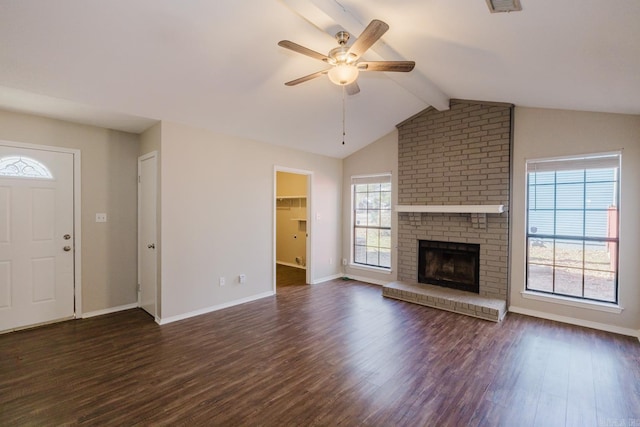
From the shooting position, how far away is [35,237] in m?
3.59

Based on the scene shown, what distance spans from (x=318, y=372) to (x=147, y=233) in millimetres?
3040

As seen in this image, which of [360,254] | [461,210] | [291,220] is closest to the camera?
[461,210]

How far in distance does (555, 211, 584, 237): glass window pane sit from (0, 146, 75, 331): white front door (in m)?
6.45

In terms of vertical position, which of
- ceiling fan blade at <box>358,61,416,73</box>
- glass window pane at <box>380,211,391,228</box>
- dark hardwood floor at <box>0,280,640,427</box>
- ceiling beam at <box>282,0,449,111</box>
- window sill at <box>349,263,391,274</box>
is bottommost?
dark hardwood floor at <box>0,280,640,427</box>

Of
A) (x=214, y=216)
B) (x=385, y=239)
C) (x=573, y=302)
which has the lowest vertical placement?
(x=573, y=302)

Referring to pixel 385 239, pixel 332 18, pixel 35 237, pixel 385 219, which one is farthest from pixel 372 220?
pixel 35 237

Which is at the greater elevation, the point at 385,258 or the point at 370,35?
the point at 370,35

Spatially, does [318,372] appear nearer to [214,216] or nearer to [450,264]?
[214,216]

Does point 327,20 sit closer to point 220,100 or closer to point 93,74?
point 220,100

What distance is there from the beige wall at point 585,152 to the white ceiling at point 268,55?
0.22 metres

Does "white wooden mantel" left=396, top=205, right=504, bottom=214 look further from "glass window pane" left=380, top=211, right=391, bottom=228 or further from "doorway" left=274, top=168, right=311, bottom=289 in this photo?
"doorway" left=274, top=168, right=311, bottom=289

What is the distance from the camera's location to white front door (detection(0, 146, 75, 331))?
3.41 m

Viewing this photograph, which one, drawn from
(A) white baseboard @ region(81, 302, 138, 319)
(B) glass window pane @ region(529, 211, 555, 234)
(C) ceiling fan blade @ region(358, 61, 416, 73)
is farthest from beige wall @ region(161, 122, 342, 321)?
(B) glass window pane @ region(529, 211, 555, 234)

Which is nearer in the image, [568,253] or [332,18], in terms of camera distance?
[332,18]
